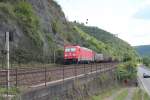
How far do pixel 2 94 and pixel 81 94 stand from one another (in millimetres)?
13843

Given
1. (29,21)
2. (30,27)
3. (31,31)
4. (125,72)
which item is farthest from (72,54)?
(125,72)

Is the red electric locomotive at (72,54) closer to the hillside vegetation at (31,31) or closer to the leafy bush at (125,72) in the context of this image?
the hillside vegetation at (31,31)

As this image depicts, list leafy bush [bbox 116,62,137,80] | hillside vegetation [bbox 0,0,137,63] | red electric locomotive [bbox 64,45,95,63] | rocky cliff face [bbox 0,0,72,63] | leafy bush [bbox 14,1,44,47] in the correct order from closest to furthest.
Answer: hillside vegetation [bbox 0,0,137,63] → rocky cliff face [bbox 0,0,72,63] → leafy bush [bbox 14,1,44,47] → red electric locomotive [bbox 64,45,95,63] → leafy bush [bbox 116,62,137,80]

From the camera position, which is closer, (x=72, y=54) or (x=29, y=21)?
(x=29, y=21)

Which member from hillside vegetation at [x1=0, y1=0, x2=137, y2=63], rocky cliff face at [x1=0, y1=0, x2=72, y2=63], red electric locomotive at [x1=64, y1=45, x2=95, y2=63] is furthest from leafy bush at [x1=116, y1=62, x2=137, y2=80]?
hillside vegetation at [x1=0, y1=0, x2=137, y2=63]

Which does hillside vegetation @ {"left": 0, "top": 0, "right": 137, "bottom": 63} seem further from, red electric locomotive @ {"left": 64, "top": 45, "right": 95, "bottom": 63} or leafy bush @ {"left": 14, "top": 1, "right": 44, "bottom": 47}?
red electric locomotive @ {"left": 64, "top": 45, "right": 95, "bottom": 63}

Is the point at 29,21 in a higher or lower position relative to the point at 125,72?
higher

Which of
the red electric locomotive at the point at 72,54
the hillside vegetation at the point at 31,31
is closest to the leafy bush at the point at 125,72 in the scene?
the red electric locomotive at the point at 72,54

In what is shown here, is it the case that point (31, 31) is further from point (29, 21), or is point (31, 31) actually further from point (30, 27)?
point (29, 21)

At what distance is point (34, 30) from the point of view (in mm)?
50438

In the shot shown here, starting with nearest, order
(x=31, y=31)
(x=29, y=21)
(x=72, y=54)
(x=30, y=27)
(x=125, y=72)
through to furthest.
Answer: (x=31, y=31)
(x=30, y=27)
(x=29, y=21)
(x=72, y=54)
(x=125, y=72)

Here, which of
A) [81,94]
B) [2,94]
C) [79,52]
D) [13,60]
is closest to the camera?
[2,94]

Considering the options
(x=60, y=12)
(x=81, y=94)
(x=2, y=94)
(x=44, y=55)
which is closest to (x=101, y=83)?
(x=44, y=55)

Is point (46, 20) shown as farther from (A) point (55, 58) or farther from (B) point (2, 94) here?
(B) point (2, 94)
